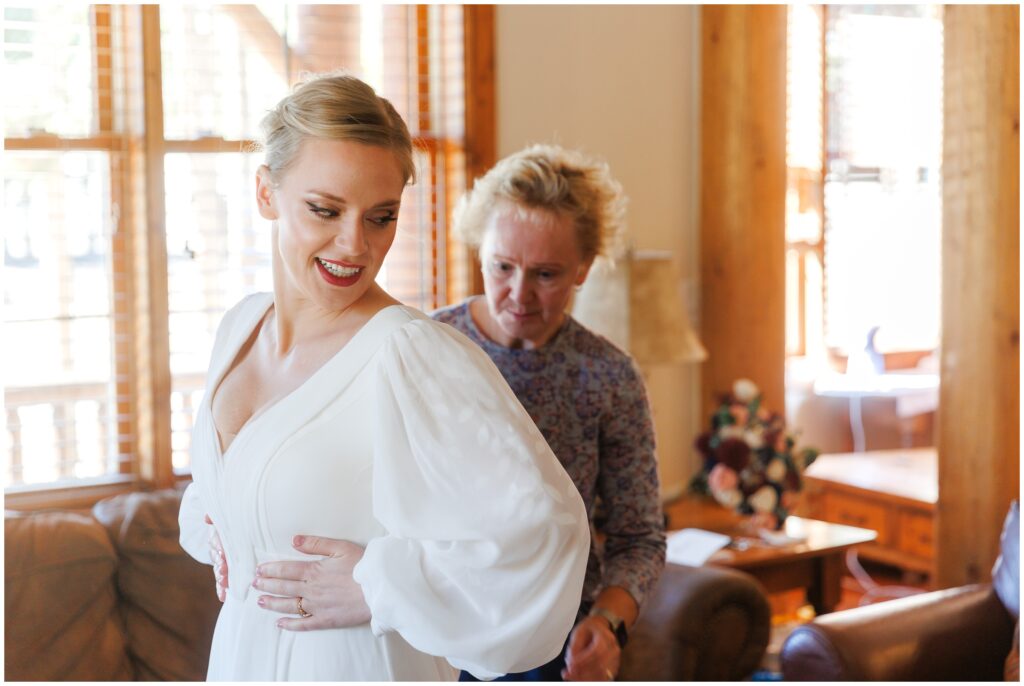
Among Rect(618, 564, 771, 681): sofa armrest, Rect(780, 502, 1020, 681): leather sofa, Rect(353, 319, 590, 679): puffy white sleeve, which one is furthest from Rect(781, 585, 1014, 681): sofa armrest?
Rect(353, 319, 590, 679): puffy white sleeve

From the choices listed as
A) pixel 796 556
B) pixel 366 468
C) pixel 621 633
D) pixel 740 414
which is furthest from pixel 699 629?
pixel 366 468

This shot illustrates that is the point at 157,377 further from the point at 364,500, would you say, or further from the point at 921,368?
the point at 921,368

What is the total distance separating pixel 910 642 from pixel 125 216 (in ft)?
7.35

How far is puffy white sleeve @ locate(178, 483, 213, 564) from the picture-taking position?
144 cm

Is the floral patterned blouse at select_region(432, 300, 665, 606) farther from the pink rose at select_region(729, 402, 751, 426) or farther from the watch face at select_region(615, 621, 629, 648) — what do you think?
the pink rose at select_region(729, 402, 751, 426)

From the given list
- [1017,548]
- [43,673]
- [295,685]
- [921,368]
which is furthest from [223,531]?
[921,368]

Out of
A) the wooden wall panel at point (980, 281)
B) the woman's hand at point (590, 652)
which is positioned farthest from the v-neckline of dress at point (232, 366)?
the wooden wall panel at point (980, 281)

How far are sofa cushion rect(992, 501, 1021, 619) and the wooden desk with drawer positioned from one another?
5.35 ft

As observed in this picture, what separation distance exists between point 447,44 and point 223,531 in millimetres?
2296

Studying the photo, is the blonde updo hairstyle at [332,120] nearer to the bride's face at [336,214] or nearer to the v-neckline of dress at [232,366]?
the bride's face at [336,214]

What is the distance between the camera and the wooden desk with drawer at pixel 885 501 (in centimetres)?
460

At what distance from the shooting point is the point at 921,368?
5.70 metres

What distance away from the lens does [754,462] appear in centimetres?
327

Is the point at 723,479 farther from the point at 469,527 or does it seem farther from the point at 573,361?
the point at 469,527
